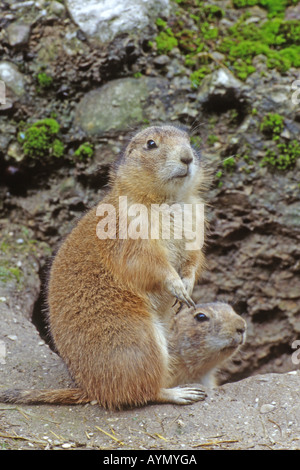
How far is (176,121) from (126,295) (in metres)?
3.34

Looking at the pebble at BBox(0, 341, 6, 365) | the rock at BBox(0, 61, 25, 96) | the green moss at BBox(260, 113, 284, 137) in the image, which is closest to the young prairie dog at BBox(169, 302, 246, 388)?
the pebble at BBox(0, 341, 6, 365)

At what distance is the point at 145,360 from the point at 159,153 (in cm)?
202

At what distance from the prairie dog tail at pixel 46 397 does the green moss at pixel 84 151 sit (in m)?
3.61

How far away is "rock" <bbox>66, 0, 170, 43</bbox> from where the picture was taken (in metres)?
8.02

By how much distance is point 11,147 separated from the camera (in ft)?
26.6

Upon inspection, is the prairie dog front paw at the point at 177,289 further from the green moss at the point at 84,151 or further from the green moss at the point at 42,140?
the green moss at the point at 42,140

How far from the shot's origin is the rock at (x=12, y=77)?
8.19 m

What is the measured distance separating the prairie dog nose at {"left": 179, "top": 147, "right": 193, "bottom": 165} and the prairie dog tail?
2.43 meters

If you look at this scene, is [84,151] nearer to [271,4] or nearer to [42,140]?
[42,140]

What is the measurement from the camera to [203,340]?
684 cm

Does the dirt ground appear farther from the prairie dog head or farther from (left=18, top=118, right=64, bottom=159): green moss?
(left=18, top=118, right=64, bottom=159): green moss
